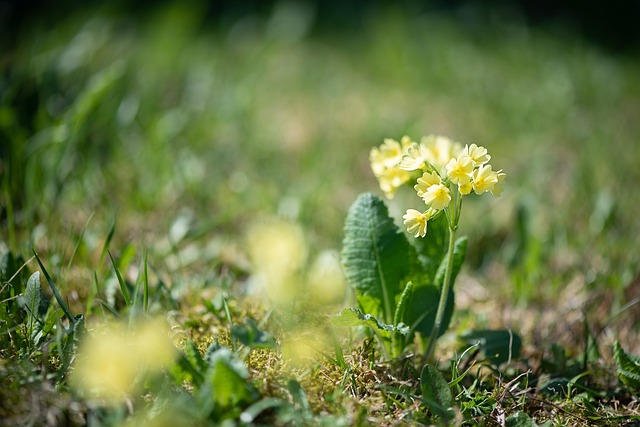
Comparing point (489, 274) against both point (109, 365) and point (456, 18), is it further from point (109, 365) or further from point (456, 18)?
point (456, 18)

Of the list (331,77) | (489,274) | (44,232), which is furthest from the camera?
(331,77)

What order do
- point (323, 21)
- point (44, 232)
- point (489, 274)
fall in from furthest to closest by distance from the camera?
1. point (323, 21)
2. point (489, 274)
3. point (44, 232)

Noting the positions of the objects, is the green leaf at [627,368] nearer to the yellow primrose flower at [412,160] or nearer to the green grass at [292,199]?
the green grass at [292,199]

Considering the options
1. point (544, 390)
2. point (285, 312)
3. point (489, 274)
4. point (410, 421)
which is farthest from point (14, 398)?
point (489, 274)

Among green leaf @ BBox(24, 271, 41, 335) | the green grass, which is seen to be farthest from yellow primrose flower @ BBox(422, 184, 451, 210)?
green leaf @ BBox(24, 271, 41, 335)

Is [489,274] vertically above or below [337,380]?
below
